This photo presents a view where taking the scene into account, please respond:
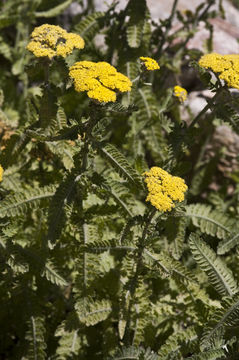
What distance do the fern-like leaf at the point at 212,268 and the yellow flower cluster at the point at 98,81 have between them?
119 centimetres

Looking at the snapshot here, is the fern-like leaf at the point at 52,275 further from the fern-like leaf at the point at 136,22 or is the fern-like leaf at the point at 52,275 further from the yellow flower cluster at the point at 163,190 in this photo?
the fern-like leaf at the point at 136,22

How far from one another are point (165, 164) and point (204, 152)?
2.56 meters

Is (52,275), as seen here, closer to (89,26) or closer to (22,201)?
(22,201)

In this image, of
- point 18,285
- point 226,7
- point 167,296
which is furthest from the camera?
point 226,7

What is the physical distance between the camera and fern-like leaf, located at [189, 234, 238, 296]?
3.02 metres

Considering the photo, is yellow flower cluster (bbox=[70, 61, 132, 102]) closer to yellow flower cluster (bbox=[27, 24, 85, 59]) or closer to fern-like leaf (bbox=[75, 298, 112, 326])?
yellow flower cluster (bbox=[27, 24, 85, 59])

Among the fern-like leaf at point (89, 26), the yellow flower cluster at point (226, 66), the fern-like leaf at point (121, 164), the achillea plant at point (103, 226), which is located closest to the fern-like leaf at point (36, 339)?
the achillea plant at point (103, 226)

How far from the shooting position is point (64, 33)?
3.02 meters

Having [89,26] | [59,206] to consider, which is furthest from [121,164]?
[89,26]

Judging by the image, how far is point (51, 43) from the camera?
291 cm

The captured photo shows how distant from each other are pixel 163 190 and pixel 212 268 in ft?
2.47

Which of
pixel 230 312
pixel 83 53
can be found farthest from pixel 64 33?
pixel 230 312

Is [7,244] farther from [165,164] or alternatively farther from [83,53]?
[83,53]

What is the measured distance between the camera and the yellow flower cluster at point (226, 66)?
295cm
